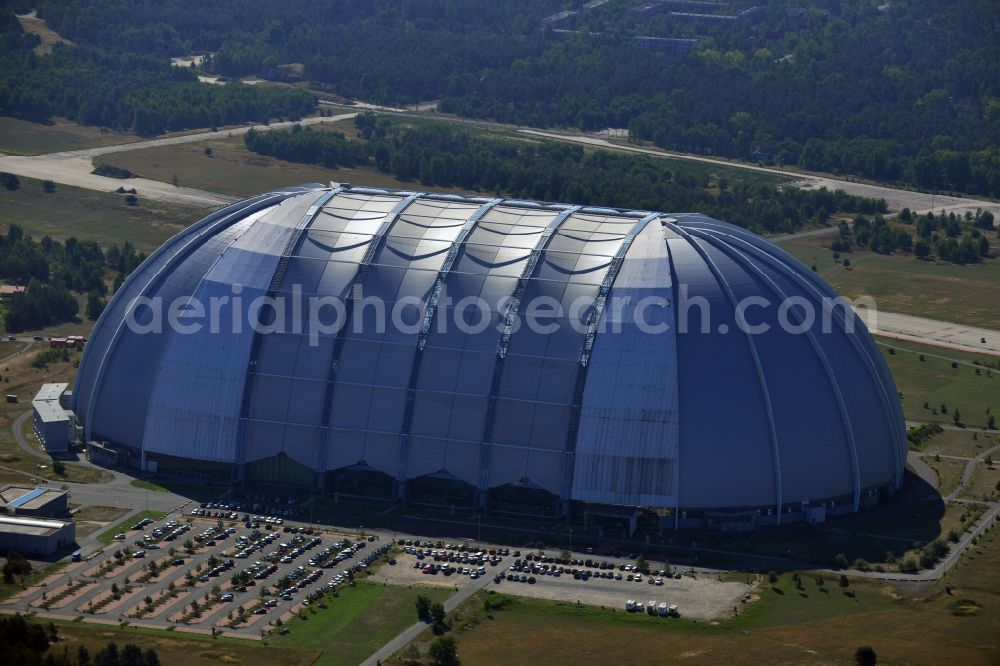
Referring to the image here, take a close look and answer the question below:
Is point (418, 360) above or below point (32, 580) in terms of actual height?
above

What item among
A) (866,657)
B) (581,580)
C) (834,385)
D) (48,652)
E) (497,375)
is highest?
(834,385)

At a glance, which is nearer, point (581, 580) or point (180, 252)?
point (581, 580)

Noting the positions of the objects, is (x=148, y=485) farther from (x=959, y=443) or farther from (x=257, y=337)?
(x=959, y=443)

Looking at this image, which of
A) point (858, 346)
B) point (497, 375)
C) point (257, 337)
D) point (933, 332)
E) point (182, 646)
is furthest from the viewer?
point (933, 332)

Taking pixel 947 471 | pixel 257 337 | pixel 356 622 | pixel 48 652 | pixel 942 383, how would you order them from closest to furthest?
pixel 48 652
pixel 356 622
pixel 257 337
pixel 947 471
pixel 942 383

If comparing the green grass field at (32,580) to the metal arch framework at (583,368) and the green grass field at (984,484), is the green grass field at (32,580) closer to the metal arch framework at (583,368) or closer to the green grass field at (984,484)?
the metal arch framework at (583,368)

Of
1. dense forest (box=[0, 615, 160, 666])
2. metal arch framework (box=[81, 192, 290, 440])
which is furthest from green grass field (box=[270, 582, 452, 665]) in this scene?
metal arch framework (box=[81, 192, 290, 440])

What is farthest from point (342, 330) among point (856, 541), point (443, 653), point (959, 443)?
point (959, 443)

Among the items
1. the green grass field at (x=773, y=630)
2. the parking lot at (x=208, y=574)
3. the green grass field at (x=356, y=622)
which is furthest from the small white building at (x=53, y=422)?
the green grass field at (x=773, y=630)
